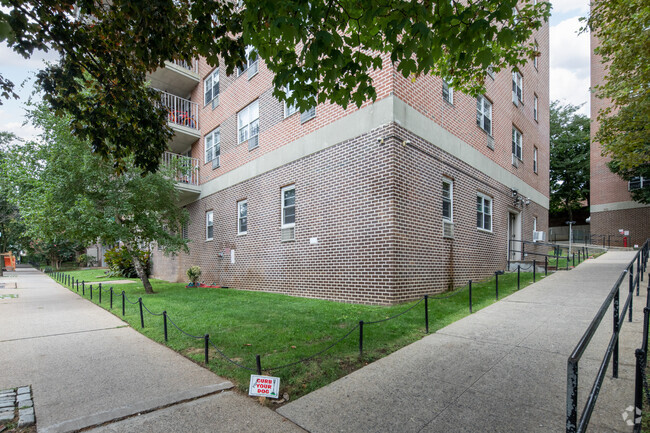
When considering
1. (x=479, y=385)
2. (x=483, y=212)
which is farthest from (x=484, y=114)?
(x=479, y=385)

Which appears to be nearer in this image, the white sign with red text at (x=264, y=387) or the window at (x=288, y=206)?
the white sign with red text at (x=264, y=387)

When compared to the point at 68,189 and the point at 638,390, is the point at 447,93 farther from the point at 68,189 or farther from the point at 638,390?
the point at 68,189

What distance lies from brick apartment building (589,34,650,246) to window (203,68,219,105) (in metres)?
29.0

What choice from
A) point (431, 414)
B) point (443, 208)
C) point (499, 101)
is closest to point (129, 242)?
point (443, 208)

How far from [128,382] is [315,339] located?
2795 millimetres

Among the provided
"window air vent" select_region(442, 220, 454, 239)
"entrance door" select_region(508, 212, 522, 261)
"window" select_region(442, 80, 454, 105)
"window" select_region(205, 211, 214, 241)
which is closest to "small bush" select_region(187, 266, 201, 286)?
"window" select_region(205, 211, 214, 241)

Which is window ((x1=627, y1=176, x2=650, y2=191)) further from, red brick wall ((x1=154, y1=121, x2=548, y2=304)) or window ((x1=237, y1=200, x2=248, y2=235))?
window ((x1=237, y1=200, x2=248, y2=235))

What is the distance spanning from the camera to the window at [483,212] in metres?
13.1

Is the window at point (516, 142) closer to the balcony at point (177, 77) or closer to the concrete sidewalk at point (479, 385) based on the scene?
the concrete sidewalk at point (479, 385)

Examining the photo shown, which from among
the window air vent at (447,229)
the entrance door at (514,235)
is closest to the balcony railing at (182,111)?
the window air vent at (447,229)

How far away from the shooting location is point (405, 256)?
9031mm

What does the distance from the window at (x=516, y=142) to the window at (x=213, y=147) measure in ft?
44.4

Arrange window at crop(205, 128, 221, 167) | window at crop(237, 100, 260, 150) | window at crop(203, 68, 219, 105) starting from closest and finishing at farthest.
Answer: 1. window at crop(237, 100, 260, 150)
2. window at crop(205, 128, 221, 167)
3. window at crop(203, 68, 219, 105)

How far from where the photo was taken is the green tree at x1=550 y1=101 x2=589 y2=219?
38.5 m
